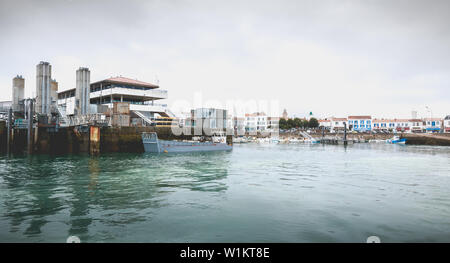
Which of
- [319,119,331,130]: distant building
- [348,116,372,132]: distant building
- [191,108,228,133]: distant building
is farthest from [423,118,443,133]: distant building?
[191,108,228,133]: distant building

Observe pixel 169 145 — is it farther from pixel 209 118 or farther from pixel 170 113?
pixel 170 113

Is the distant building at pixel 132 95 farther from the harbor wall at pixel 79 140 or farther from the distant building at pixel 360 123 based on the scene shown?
the distant building at pixel 360 123

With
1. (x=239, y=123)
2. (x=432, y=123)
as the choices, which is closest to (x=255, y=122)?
(x=239, y=123)

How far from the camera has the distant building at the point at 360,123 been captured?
460 ft

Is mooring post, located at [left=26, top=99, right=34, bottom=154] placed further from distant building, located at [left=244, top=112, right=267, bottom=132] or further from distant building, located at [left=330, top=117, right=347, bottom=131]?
distant building, located at [left=330, top=117, right=347, bottom=131]

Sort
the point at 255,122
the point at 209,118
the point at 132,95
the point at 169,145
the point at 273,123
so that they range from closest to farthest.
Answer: the point at 169,145
the point at 132,95
the point at 209,118
the point at 273,123
the point at 255,122

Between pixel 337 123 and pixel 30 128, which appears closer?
pixel 30 128

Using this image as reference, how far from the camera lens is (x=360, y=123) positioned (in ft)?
463

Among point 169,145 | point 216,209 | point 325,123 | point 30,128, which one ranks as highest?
point 325,123

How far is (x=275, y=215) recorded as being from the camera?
9.38m

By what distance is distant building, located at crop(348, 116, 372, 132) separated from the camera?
140m

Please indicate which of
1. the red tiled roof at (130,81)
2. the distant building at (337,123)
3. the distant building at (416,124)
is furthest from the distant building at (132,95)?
the distant building at (416,124)
